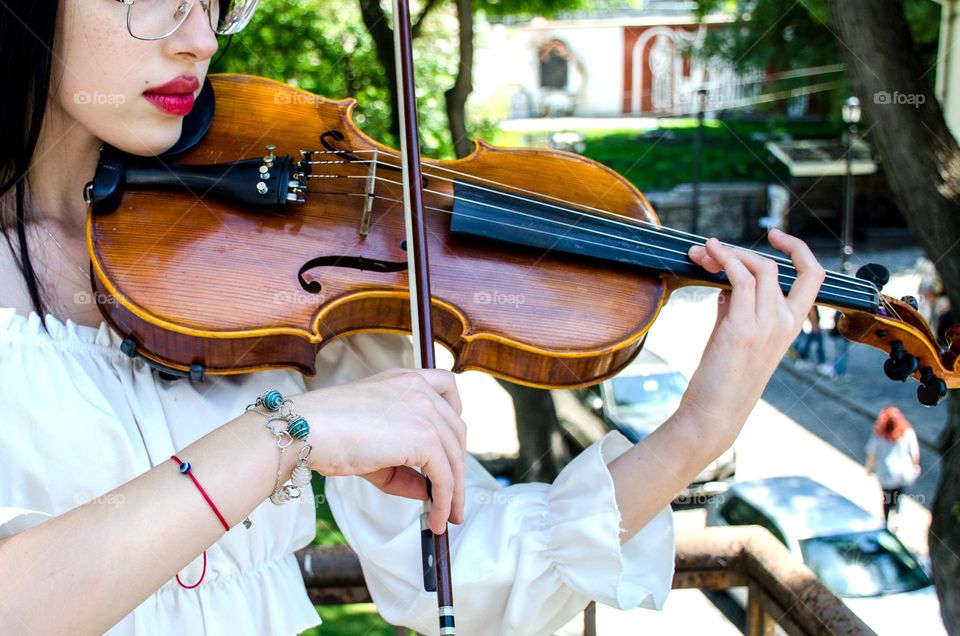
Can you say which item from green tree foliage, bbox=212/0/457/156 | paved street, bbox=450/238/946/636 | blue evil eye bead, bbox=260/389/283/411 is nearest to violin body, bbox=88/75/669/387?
blue evil eye bead, bbox=260/389/283/411

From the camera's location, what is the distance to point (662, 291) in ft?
5.07

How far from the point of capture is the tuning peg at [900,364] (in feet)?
5.04

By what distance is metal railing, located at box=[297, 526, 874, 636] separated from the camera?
5.49ft

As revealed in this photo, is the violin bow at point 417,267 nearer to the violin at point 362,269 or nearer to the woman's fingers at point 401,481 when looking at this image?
the woman's fingers at point 401,481

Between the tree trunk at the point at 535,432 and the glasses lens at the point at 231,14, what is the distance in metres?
3.73

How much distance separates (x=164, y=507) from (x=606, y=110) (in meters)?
31.9

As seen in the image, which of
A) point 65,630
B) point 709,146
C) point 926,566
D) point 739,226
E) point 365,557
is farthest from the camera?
point 709,146

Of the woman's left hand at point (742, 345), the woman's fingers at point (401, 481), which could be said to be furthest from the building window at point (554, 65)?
the woman's fingers at point (401, 481)

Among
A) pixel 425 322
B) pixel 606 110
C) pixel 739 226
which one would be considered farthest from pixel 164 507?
pixel 606 110

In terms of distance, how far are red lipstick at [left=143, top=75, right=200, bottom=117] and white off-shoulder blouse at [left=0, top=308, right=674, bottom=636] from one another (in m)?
0.35

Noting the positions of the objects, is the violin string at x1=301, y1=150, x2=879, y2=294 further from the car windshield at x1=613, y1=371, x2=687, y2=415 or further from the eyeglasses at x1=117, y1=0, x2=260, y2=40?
the car windshield at x1=613, y1=371, x2=687, y2=415

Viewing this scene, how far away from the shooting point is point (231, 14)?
1418 mm

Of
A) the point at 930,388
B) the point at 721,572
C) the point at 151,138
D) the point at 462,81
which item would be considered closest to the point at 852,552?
the point at 462,81

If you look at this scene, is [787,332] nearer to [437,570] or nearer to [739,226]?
[437,570]
